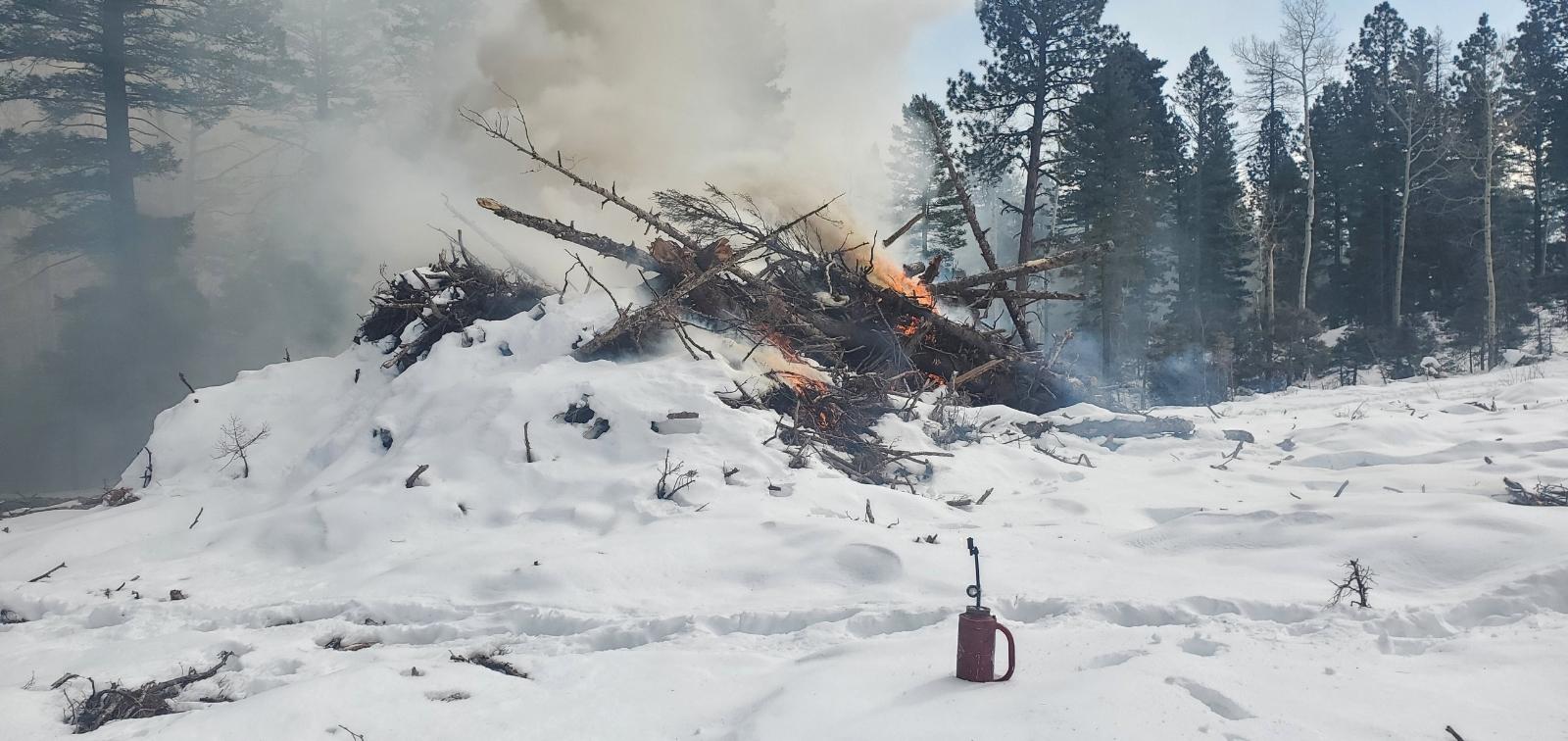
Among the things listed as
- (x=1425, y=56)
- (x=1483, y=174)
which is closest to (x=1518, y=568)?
(x=1483, y=174)

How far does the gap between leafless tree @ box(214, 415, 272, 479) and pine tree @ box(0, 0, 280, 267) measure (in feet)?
51.2

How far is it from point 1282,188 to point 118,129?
3642 centimetres

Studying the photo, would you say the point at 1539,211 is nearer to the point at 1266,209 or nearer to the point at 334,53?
the point at 1266,209

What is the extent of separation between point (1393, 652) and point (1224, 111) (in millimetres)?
33175

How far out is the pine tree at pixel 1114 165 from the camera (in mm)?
20953

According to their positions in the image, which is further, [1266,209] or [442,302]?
[1266,209]

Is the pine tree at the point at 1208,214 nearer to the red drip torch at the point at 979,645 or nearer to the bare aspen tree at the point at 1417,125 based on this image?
the bare aspen tree at the point at 1417,125

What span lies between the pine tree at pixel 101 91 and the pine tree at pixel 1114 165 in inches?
847

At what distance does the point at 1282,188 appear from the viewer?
29.3 meters

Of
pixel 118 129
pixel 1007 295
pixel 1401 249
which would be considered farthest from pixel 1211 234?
pixel 118 129

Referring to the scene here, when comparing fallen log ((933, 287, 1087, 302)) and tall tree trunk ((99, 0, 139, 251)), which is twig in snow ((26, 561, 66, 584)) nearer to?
fallen log ((933, 287, 1087, 302))

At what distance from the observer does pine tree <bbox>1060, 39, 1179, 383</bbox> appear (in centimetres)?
2095

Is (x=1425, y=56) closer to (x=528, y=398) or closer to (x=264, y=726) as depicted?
(x=528, y=398)

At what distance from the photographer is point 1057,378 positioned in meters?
10.3
